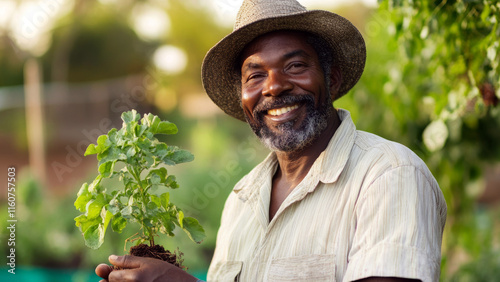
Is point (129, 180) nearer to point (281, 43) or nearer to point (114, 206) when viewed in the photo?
point (114, 206)

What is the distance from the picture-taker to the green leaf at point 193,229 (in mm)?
2088

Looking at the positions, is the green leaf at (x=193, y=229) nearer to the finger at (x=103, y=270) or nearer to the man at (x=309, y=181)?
the man at (x=309, y=181)

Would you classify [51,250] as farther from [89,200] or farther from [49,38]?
[49,38]

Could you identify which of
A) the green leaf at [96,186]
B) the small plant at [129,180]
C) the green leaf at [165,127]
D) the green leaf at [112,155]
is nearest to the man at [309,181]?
the small plant at [129,180]

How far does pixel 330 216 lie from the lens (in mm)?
2025

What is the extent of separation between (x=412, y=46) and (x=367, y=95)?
5.57 ft

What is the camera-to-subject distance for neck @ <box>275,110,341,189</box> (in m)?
2.39

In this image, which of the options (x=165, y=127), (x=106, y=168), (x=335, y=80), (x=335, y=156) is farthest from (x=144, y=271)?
(x=335, y=80)

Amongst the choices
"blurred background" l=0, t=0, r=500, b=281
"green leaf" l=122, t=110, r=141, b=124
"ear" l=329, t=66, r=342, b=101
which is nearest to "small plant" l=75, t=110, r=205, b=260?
"green leaf" l=122, t=110, r=141, b=124

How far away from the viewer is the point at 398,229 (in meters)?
1.78

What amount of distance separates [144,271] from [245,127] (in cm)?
1265

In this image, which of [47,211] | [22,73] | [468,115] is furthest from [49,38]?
[468,115]

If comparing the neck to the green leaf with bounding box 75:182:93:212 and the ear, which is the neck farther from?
the green leaf with bounding box 75:182:93:212

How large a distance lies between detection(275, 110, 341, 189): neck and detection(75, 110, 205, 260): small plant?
1.98ft
